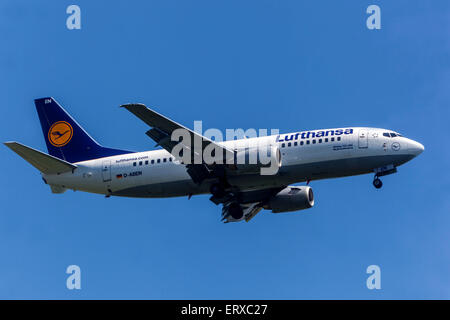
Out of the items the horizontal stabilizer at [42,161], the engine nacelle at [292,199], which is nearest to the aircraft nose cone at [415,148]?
the engine nacelle at [292,199]

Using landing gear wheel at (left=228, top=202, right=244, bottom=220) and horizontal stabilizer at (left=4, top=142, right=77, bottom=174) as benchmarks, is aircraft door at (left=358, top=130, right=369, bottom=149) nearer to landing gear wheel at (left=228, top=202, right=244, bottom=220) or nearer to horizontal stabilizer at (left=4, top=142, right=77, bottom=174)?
landing gear wheel at (left=228, top=202, right=244, bottom=220)

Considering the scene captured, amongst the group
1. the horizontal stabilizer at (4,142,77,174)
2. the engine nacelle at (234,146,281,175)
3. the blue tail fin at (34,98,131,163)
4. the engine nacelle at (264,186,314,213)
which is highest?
the blue tail fin at (34,98,131,163)

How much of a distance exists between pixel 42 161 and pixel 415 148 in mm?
23580

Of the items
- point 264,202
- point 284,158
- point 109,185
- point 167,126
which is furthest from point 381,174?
point 109,185

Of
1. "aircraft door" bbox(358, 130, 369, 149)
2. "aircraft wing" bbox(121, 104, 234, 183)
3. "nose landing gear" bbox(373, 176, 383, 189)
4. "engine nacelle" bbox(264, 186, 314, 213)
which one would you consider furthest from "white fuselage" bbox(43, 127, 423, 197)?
"engine nacelle" bbox(264, 186, 314, 213)

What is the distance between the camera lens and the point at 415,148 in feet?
147

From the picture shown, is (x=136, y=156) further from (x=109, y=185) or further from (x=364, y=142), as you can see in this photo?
(x=364, y=142)

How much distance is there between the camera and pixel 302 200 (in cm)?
4969

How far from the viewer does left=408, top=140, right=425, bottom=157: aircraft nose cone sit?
1756 inches

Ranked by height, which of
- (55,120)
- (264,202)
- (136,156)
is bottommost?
(264,202)

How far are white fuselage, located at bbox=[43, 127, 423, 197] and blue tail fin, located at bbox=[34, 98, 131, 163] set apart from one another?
237cm

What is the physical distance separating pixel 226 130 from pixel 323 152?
6958mm

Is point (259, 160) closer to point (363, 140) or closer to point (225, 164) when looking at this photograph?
point (225, 164)

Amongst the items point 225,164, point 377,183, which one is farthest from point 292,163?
point 377,183
